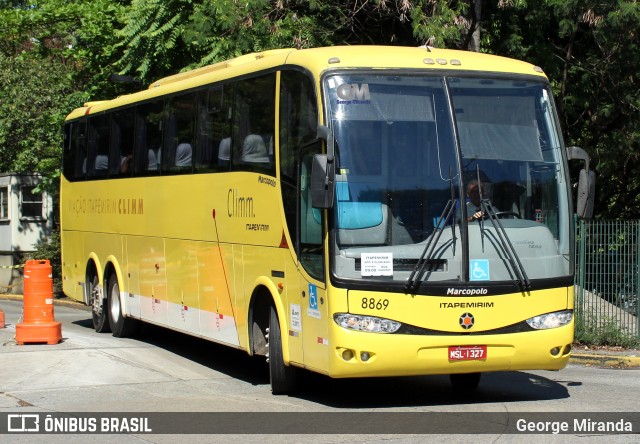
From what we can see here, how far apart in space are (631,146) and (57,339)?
10853 mm

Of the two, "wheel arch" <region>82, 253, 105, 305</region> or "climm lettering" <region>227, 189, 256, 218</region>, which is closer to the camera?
"climm lettering" <region>227, 189, 256, 218</region>

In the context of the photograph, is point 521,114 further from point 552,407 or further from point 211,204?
point 211,204

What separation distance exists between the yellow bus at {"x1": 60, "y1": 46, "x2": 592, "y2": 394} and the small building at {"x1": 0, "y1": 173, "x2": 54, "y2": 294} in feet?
85.9

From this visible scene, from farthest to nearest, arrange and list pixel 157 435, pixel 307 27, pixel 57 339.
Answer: pixel 307 27 → pixel 57 339 → pixel 157 435

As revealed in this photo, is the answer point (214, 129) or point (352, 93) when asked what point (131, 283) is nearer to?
point (214, 129)

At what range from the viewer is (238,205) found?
12320 mm

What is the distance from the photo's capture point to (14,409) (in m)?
10.2

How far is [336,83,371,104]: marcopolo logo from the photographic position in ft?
33.8

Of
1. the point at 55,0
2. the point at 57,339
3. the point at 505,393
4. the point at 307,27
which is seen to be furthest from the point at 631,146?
the point at 55,0

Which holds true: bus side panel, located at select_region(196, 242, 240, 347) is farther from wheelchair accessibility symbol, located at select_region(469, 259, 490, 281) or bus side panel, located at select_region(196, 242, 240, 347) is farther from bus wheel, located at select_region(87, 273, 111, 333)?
bus wheel, located at select_region(87, 273, 111, 333)

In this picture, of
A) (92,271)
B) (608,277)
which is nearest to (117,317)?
(92,271)

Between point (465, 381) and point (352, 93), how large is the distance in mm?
3763

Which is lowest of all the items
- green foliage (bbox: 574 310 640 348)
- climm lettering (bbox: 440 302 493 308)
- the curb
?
the curb

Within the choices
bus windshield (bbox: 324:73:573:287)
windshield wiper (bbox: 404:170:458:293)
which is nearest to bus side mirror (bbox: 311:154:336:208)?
bus windshield (bbox: 324:73:573:287)
